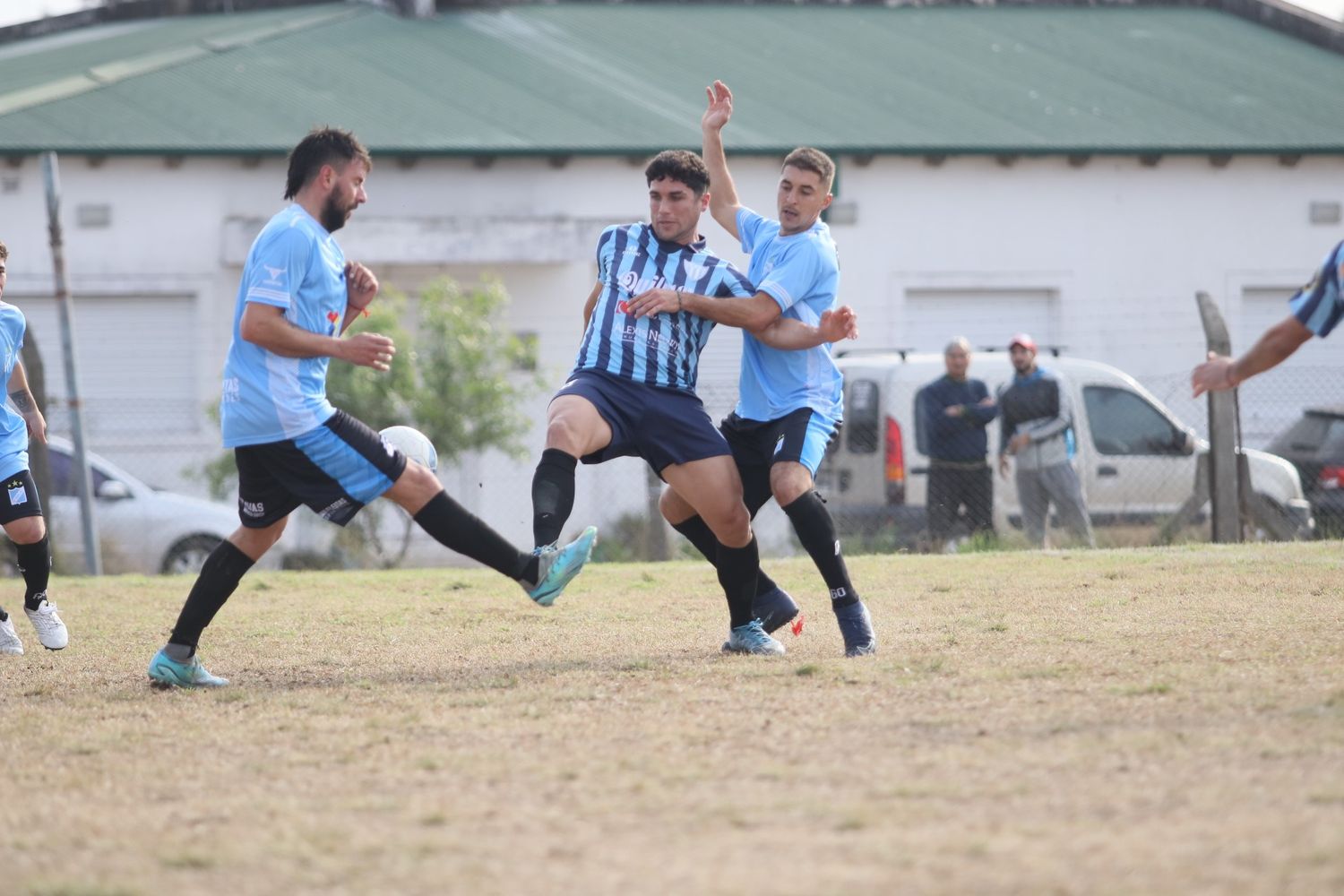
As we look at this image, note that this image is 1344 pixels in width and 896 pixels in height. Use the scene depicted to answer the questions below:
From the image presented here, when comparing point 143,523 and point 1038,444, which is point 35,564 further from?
point 1038,444

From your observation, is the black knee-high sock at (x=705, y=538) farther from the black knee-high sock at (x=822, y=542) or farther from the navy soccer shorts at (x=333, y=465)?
the navy soccer shorts at (x=333, y=465)

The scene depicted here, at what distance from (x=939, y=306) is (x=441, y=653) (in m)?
15.1

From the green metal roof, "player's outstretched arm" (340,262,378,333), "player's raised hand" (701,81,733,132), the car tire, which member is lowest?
the car tire

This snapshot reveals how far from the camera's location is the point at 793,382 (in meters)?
7.14

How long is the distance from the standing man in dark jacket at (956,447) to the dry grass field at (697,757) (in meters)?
5.17

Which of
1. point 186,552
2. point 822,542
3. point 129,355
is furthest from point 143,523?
point 822,542

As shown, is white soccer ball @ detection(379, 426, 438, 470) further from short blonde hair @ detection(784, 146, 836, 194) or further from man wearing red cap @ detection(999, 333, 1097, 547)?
man wearing red cap @ detection(999, 333, 1097, 547)

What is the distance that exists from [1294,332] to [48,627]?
5.46m

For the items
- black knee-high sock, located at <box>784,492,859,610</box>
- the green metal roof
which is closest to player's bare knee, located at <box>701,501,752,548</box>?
black knee-high sock, located at <box>784,492,859,610</box>

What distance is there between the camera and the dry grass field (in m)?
3.78

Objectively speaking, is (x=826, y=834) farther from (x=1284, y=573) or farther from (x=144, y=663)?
(x=1284, y=573)

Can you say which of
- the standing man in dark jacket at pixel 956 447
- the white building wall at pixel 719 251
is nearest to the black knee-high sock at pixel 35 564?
the standing man in dark jacket at pixel 956 447

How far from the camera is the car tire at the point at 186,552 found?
15570 millimetres

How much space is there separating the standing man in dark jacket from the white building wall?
11.9 ft
